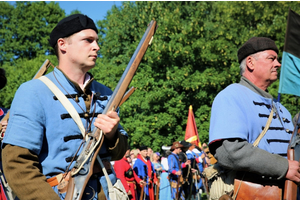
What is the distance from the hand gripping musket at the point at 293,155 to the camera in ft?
11.2

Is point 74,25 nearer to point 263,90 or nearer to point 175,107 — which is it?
point 263,90

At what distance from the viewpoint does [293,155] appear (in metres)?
3.54

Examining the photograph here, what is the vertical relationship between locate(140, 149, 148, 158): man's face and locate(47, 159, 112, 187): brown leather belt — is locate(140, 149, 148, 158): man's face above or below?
below

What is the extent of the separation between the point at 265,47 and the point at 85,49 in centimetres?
205

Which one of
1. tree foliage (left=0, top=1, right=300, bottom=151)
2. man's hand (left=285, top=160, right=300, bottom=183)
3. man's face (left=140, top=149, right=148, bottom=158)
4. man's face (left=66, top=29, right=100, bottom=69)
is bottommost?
man's face (left=140, top=149, right=148, bottom=158)

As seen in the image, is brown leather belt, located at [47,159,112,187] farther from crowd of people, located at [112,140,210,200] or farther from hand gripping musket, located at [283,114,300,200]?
crowd of people, located at [112,140,210,200]

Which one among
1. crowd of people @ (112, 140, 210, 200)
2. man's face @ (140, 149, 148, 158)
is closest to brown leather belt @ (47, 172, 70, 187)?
crowd of people @ (112, 140, 210, 200)

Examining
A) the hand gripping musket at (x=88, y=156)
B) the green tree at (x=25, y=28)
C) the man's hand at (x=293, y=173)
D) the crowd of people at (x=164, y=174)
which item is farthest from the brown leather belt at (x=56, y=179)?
the green tree at (x=25, y=28)

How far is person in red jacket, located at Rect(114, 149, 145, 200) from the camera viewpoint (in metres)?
11.3

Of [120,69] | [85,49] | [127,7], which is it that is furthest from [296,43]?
[127,7]

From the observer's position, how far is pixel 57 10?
3459 centimetres

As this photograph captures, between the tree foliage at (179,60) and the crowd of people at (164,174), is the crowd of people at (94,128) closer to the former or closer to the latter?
the crowd of people at (164,174)

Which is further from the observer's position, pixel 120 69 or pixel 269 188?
pixel 120 69

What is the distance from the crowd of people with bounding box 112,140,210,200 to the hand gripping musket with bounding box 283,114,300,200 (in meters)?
7.90
